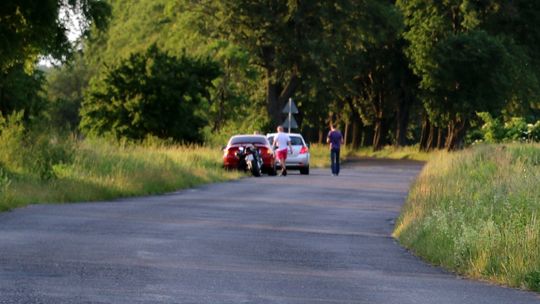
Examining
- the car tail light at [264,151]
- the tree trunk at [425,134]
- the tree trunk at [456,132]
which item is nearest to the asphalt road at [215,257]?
the car tail light at [264,151]

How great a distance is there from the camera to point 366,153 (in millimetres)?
91375

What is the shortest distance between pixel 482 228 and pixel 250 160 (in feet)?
96.2

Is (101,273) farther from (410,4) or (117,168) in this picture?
(410,4)

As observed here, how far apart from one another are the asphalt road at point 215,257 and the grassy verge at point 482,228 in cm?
30

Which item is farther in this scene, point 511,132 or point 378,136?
point 378,136

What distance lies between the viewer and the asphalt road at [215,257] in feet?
43.0

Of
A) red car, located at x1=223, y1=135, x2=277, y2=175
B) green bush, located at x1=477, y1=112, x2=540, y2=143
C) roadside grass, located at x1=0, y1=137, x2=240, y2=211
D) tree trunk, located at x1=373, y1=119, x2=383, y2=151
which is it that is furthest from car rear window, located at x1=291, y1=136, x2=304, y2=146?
tree trunk, located at x1=373, y1=119, x2=383, y2=151

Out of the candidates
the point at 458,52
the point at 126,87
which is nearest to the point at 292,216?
the point at 126,87

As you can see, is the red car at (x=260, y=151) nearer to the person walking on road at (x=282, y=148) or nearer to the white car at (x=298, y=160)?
the person walking on road at (x=282, y=148)

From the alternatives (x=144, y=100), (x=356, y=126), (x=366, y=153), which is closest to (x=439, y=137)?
(x=366, y=153)

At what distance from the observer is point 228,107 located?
91.8 meters

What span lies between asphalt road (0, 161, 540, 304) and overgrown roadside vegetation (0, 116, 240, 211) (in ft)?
3.41

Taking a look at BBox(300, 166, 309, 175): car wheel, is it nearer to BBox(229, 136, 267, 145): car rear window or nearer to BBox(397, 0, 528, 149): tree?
BBox(229, 136, 267, 145): car rear window

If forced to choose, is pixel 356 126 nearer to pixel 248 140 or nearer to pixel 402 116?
pixel 402 116
